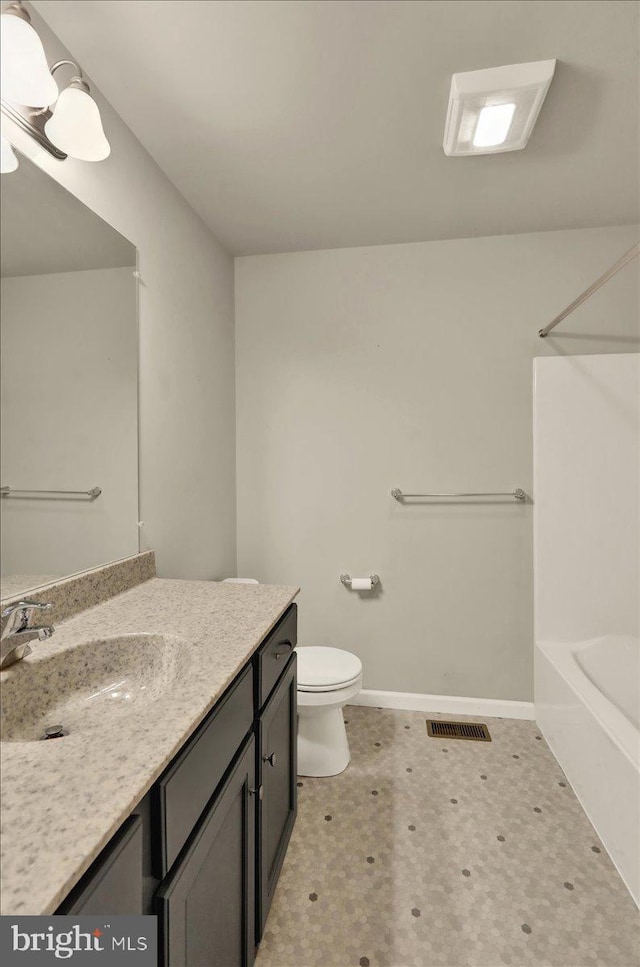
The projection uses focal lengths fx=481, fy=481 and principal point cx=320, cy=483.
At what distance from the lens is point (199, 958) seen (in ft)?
2.81

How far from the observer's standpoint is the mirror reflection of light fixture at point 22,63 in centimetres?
100

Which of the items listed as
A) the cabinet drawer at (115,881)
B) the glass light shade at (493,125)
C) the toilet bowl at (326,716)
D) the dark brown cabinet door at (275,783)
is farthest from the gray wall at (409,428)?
the cabinet drawer at (115,881)

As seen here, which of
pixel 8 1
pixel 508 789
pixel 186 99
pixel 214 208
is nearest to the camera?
pixel 8 1

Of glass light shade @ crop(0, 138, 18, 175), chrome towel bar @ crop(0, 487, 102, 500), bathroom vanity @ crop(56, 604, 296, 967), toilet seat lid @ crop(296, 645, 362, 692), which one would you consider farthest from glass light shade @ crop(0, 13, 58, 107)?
toilet seat lid @ crop(296, 645, 362, 692)

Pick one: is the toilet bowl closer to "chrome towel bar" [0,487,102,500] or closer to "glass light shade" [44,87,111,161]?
"chrome towel bar" [0,487,102,500]

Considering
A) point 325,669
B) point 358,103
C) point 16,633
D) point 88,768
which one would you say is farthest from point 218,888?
point 358,103

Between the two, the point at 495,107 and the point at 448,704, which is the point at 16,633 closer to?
the point at 495,107

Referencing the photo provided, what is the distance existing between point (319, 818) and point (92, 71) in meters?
2.46

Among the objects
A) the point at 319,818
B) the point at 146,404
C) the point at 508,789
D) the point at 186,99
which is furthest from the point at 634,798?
the point at 186,99

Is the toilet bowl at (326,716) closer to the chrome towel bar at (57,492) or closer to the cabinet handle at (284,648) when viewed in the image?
the cabinet handle at (284,648)

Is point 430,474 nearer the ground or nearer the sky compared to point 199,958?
nearer the sky

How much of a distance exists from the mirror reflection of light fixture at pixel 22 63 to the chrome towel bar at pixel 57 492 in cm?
87

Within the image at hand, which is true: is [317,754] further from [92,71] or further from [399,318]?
[92,71]

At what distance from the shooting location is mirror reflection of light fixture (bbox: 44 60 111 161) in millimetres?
1129
